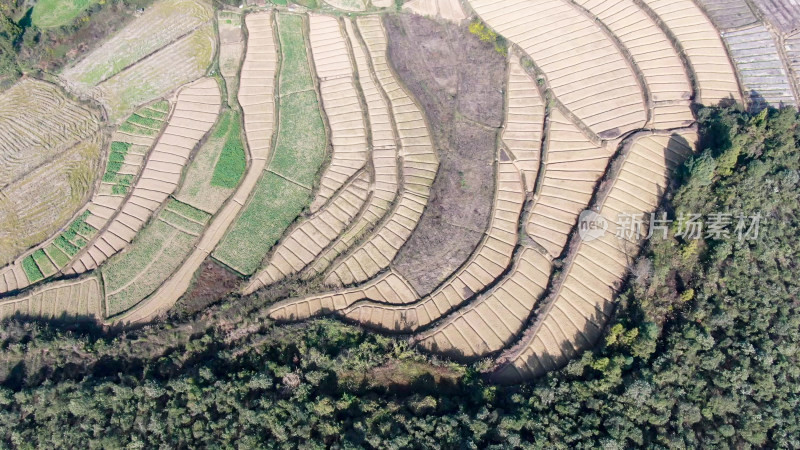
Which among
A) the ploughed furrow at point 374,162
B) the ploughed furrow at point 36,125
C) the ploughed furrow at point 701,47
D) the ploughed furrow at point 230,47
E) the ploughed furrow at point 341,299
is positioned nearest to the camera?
the ploughed furrow at point 341,299

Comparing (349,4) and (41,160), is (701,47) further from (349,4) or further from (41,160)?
(41,160)

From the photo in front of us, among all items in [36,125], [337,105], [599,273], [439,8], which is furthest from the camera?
[439,8]

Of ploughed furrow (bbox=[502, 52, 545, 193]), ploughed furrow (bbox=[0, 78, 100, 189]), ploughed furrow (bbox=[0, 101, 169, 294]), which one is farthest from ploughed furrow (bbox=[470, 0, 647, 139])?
ploughed furrow (bbox=[0, 78, 100, 189])

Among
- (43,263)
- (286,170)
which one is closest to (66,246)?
(43,263)

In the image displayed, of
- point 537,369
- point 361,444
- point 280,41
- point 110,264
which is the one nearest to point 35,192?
point 110,264

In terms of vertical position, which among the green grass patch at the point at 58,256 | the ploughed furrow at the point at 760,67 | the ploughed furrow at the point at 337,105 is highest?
the ploughed furrow at the point at 760,67

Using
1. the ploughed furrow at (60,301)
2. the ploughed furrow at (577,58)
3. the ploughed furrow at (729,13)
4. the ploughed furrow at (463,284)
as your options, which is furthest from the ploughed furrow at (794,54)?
the ploughed furrow at (60,301)

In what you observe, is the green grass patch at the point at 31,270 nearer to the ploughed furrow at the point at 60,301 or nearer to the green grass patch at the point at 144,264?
the ploughed furrow at the point at 60,301
